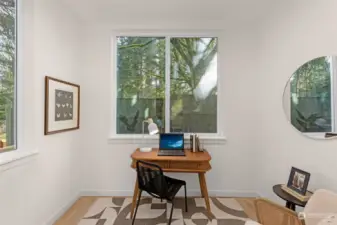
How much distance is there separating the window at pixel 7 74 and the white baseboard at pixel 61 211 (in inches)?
40.1

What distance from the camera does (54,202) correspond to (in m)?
2.63

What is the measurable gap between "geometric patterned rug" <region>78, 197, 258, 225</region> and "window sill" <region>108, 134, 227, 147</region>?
819 millimetres

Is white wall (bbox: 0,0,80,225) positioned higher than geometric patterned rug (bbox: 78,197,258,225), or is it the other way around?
white wall (bbox: 0,0,80,225)

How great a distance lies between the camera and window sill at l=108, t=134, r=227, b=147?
3.39m

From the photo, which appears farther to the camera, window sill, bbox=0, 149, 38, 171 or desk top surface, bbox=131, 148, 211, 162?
desk top surface, bbox=131, 148, 211, 162

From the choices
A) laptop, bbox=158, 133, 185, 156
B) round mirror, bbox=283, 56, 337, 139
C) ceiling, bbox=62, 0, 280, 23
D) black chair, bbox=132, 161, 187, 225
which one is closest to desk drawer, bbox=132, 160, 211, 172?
black chair, bbox=132, 161, 187, 225

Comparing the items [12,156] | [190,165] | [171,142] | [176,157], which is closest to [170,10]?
[171,142]

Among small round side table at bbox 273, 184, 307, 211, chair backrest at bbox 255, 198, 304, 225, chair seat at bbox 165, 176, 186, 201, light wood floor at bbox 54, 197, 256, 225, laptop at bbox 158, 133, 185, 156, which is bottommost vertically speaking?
light wood floor at bbox 54, 197, 256, 225

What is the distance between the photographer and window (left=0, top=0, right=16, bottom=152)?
195 centimetres

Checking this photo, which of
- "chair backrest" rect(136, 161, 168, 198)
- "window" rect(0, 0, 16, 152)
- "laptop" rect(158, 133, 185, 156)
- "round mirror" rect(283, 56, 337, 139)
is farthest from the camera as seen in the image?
"laptop" rect(158, 133, 185, 156)

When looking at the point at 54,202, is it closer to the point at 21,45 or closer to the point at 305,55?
the point at 21,45

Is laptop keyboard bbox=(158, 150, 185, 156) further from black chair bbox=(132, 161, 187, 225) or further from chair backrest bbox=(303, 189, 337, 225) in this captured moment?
chair backrest bbox=(303, 189, 337, 225)

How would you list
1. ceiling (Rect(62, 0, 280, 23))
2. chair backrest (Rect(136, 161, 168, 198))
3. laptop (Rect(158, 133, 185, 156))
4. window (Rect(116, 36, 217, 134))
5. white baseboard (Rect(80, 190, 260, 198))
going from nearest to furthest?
chair backrest (Rect(136, 161, 168, 198))
ceiling (Rect(62, 0, 280, 23))
laptop (Rect(158, 133, 185, 156))
white baseboard (Rect(80, 190, 260, 198))
window (Rect(116, 36, 217, 134))

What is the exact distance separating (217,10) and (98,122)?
2355 mm
